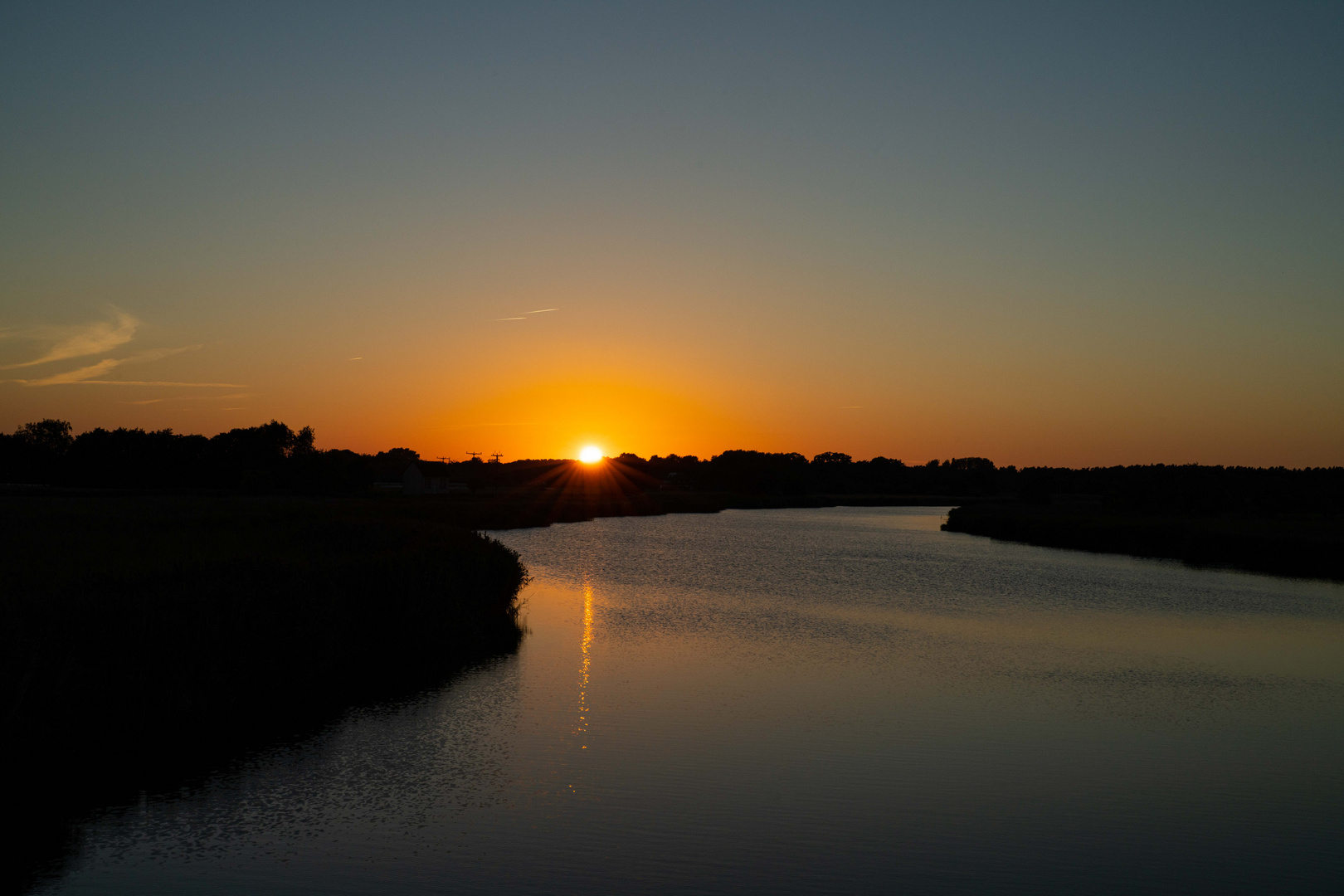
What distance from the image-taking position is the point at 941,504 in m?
167

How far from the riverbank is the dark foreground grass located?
44.0 meters

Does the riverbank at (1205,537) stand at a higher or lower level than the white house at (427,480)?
lower

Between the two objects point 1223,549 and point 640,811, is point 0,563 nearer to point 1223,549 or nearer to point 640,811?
point 640,811

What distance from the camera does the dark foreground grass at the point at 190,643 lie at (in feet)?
37.6

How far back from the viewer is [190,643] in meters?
14.2

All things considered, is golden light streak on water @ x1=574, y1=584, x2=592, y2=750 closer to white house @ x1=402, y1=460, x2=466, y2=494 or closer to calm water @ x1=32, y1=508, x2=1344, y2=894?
calm water @ x1=32, y1=508, x2=1344, y2=894

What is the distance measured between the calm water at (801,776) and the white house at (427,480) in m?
90.2

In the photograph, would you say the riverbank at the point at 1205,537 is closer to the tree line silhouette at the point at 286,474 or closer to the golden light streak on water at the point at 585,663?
the tree line silhouette at the point at 286,474

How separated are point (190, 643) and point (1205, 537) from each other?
2226 inches

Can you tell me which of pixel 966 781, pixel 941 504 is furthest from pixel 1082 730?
pixel 941 504

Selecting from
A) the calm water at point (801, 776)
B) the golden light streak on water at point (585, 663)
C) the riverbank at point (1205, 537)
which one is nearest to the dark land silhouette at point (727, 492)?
the riverbank at point (1205, 537)

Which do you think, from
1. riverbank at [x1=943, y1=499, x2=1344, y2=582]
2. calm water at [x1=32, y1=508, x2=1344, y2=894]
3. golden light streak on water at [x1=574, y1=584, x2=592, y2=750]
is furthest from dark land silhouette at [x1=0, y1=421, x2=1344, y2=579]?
calm water at [x1=32, y1=508, x2=1344, y2=894]

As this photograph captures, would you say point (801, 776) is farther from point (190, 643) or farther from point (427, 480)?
point (427, 480)

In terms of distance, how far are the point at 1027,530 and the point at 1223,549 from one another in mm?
19364
